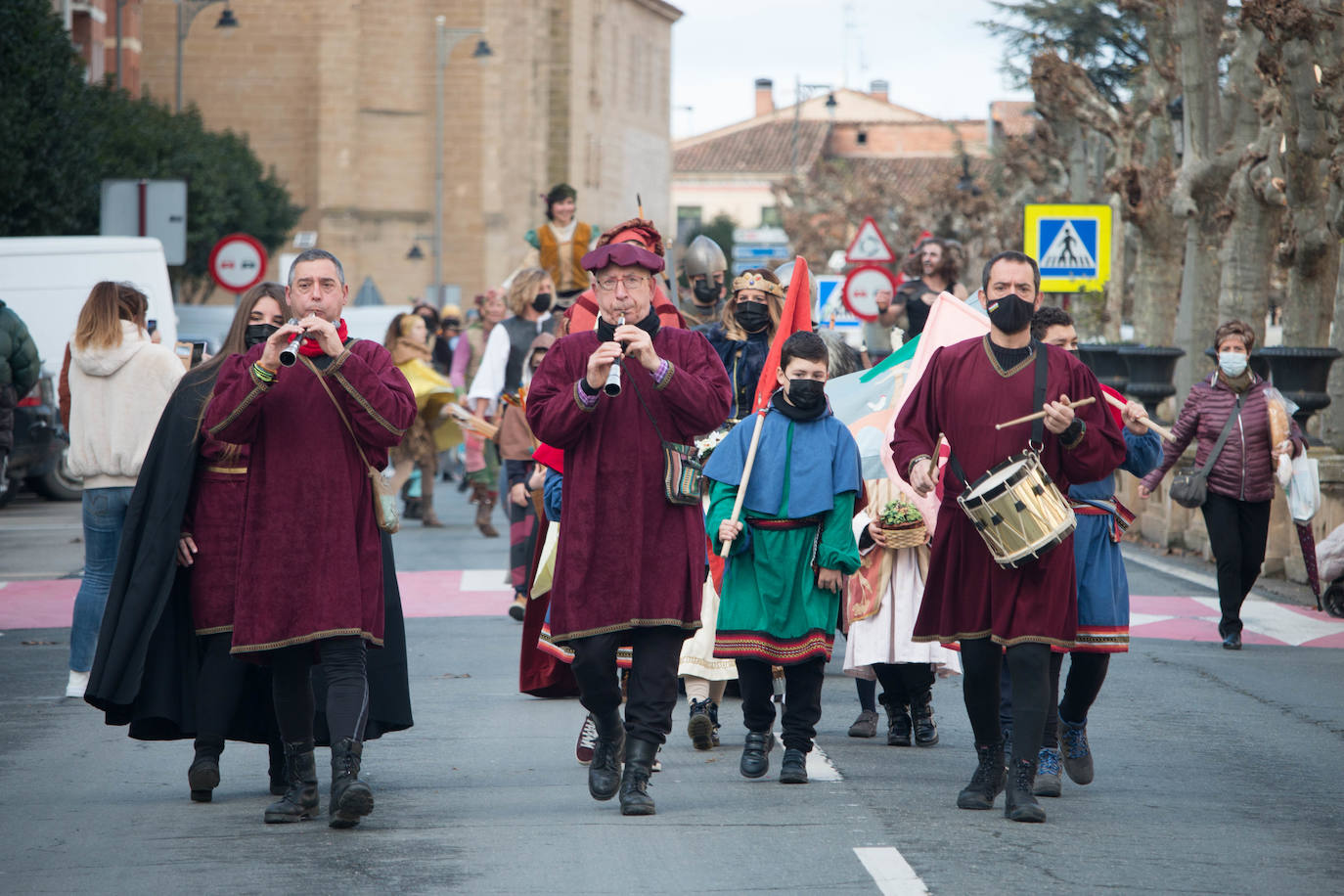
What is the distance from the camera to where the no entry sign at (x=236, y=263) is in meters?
23.0

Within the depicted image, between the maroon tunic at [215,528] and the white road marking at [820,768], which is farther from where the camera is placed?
the white road marking at [820,768]

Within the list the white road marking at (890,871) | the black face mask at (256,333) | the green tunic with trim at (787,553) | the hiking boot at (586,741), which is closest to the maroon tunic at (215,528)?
the black face mask at (256,333)

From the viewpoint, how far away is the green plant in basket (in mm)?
9031

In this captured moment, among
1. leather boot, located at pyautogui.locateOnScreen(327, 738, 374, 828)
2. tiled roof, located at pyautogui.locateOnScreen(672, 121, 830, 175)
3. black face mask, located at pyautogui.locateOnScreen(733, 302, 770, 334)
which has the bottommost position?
leather boot, located at pyautogui.locateOnScreen(327, 738, 374, 828)

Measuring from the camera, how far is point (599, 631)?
7.04 meters

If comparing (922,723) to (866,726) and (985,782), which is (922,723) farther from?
(985,782)

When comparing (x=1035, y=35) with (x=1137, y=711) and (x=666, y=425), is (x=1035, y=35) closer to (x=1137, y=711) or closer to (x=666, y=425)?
(x=1137, y=711)

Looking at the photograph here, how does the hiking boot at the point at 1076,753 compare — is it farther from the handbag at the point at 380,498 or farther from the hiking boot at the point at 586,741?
the handbag at the point at 380,498

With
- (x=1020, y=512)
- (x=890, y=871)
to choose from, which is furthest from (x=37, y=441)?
(x=890, y=871)

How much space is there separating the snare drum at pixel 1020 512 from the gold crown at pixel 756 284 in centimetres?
247

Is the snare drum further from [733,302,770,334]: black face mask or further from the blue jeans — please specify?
the blue jeans

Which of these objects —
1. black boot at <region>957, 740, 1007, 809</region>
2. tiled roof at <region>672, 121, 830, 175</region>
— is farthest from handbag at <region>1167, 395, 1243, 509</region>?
tiled roof at <region>672, 121, 830, 175</region>

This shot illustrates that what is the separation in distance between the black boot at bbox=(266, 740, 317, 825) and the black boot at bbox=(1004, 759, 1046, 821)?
7.66ft

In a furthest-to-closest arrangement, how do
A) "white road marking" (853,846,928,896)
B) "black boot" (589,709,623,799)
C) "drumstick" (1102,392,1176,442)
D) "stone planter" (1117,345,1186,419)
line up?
"stone planter" (1117,345,1186,419) → "drumstick" (1102,392,1176,442) → "black boot" (589,709,623,799) → "white road marking" (853,846,928,896)
